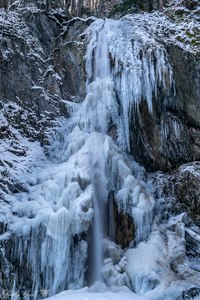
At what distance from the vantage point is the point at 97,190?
9125 mm

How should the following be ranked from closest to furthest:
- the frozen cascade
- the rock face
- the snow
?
the snow → the frozen cascade → the rock face

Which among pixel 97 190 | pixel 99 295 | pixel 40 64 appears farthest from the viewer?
pixel 40 64

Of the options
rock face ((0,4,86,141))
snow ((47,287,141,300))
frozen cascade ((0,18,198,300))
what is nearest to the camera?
snow ((47,287,141,300))

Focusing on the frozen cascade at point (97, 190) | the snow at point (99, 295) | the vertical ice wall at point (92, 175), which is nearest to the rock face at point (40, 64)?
the vertical ice wall at point (92, 175)

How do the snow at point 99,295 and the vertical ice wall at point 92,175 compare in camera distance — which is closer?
the snow at point 99,295

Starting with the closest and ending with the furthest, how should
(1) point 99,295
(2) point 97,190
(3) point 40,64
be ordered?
(1) point 99,295
(2) point 97,190
(3) point 40,64

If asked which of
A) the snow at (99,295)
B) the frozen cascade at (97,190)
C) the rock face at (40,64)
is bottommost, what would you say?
the snow at (99,295)

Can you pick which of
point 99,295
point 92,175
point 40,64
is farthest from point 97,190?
point 40,64

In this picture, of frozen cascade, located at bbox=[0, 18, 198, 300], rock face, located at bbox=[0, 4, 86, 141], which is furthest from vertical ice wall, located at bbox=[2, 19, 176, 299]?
rock face, located at bbox=[0, 4, 86, 141]

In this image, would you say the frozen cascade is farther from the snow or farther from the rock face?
the rock face

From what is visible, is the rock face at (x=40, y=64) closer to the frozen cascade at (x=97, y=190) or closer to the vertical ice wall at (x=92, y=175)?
the vertical ice wall at (x=92, y=175)

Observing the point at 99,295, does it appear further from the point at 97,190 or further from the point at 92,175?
the point at 92,175

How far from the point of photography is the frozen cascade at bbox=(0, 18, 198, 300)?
7840 millimetres

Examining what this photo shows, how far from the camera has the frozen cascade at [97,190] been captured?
7.84 meters
